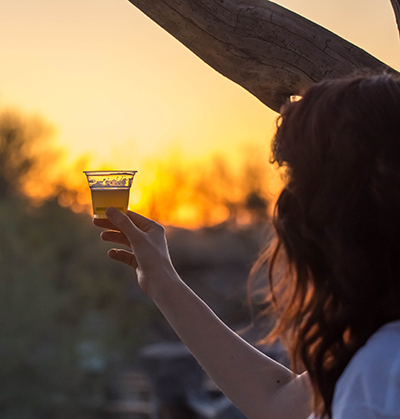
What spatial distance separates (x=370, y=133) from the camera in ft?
2.61

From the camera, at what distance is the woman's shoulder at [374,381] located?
2.12 feet

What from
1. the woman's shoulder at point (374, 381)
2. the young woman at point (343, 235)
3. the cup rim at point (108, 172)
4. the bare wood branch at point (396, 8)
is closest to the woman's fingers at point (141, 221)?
the cup rim at point (108, 172)

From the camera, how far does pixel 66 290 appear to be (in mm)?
15344

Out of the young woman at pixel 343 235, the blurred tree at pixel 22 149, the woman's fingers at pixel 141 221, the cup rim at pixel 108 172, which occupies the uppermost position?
the blurred tree at pixel 22 149

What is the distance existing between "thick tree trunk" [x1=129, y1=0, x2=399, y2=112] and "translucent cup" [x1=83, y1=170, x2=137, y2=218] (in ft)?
1.63

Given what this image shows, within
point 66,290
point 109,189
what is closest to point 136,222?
point 109,189

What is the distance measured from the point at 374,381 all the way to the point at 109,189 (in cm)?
88

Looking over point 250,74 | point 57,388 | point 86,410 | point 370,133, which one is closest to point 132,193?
point 250,74

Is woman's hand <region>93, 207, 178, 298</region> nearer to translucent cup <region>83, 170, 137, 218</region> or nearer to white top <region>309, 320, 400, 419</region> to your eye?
translucent cup <region>83, 170, 137, 218</region>

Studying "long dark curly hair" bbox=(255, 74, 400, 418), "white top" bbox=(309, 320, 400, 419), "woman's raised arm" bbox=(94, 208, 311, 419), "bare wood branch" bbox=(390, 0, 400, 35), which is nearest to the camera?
"white top" bbox=(309, 320, 400, 419)

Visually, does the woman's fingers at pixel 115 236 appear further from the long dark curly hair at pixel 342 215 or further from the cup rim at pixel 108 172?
the long dark curly hair at pixel 342 215

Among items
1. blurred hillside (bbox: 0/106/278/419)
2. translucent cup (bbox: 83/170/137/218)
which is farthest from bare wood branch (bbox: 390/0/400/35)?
blurred hillside (bbox: 0/106/278/419)

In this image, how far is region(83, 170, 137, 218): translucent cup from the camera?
4.36 ft

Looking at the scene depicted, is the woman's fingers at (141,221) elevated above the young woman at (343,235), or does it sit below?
above
